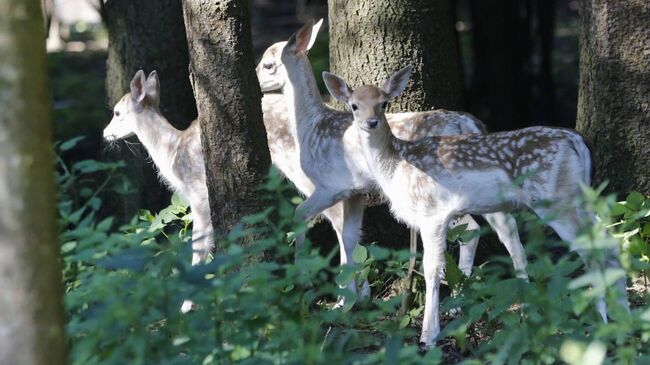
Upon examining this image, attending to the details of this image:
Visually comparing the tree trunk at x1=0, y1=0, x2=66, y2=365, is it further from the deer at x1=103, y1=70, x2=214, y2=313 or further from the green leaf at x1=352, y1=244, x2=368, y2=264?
the deer at x1=103, y1=70, x2=214, y2=313

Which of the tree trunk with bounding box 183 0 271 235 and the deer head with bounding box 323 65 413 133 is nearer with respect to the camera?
the tree trunk with bounding box 183 0 271 235

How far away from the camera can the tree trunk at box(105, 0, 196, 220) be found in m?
9.69

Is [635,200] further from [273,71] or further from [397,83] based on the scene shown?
[273,71]

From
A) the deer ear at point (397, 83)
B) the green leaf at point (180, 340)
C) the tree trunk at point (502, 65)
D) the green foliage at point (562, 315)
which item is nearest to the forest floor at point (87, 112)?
the green foliage at point (562, 315)

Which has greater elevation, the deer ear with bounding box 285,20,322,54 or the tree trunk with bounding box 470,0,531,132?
the deer ear with bounding box 285,20,322,54

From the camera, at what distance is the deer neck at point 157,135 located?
29.2ft

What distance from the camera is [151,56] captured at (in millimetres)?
9727

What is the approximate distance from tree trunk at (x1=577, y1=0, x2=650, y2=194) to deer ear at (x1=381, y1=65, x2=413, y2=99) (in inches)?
57.3

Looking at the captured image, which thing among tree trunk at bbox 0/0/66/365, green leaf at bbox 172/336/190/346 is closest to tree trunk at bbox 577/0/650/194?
green leaf at bbox 172/336/190/346

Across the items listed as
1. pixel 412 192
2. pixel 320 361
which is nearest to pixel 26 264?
pixel 320 361

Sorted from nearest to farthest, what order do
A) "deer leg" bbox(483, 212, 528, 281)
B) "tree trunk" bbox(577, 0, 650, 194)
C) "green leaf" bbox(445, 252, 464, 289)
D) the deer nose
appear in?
"green leaf" bbox(445, 252, 464, 289) → the deer nose → "deer leg" bbox(483, 212, 528, 281) → "tree trunk" bbox(577, 0, 650, 194)

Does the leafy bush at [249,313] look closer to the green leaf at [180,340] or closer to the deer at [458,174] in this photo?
the green leaf at [180,340]

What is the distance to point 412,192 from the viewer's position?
699cm

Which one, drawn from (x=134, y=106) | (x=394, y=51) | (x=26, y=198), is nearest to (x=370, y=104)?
(x=394, y=51)
